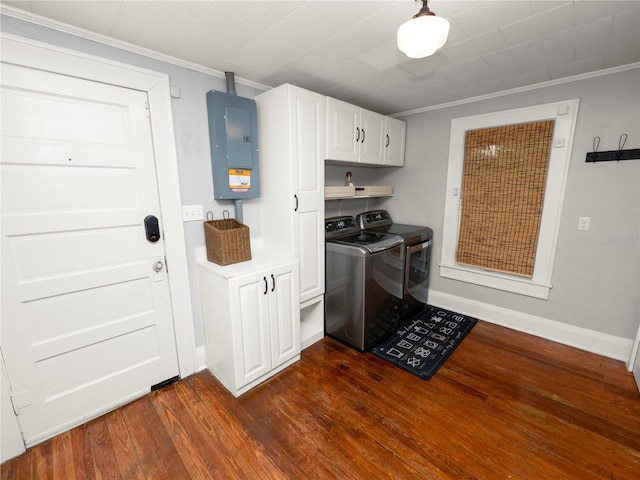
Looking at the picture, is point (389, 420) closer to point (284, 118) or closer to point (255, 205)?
point (255, 205)

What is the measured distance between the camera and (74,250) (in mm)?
1613

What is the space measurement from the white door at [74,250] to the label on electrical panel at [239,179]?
0.51m

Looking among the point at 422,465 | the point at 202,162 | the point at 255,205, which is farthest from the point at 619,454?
the point at 202,162

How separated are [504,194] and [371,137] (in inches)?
55.1

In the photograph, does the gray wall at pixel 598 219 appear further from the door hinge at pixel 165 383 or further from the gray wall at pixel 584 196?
the door hinge at pixel 165 383

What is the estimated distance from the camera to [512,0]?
1296mm

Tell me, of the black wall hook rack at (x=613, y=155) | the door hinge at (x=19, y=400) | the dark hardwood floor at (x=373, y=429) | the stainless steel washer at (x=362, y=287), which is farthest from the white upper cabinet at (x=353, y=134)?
the door hinge at (x=19, y=400)

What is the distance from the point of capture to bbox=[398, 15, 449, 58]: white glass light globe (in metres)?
1.08

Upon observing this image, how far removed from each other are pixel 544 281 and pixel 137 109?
11.6ft

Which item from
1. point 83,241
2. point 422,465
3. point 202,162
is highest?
point 202,162

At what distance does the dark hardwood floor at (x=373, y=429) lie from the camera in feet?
Answer: 4.70

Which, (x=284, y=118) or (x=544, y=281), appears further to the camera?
(x=544, y=281)

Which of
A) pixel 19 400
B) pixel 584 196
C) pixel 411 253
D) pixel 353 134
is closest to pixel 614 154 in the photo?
pixel 584 196

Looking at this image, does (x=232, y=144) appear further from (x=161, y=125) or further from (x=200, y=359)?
(x=200, y=359)
